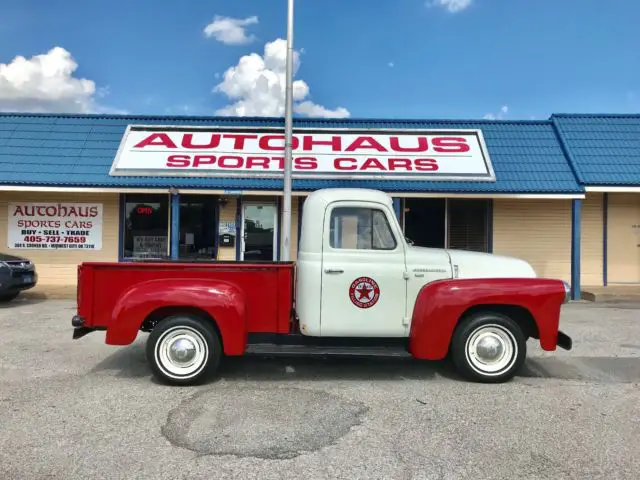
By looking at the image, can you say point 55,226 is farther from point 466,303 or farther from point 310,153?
point 466,303

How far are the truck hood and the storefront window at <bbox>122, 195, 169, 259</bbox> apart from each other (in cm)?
983

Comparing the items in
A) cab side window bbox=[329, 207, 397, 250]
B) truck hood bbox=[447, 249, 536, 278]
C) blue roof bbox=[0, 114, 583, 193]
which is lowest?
truck hood bbox=[447, 249, 536, 278]

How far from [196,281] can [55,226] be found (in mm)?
10115

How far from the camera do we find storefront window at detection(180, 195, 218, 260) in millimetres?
13633

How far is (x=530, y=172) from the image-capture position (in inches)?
504

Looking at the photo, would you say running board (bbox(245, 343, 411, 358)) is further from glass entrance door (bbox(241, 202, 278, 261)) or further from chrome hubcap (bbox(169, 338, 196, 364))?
glass entrance door (bbox(241, 202, 278, 261))

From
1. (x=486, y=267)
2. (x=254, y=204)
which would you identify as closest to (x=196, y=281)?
(x=486, y=267)

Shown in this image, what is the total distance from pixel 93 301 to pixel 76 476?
239 cm

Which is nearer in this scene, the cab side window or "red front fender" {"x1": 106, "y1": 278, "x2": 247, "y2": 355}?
"red front fender" {"x1": 106, "y1": 278, "x2": 247, "y2": 355}

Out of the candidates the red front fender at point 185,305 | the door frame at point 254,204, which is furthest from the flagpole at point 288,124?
the red front fender at point 185,305

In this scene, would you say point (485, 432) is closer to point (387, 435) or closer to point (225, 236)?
point (387, 435)

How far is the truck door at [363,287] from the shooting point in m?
5.43

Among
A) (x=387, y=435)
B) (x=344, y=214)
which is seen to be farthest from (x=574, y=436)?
(x=344, y=214)

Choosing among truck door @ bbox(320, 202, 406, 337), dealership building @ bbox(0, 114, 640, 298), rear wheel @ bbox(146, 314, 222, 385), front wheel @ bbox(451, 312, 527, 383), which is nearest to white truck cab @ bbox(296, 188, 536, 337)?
truck door @ bbox(320, 202, 406, 337)
